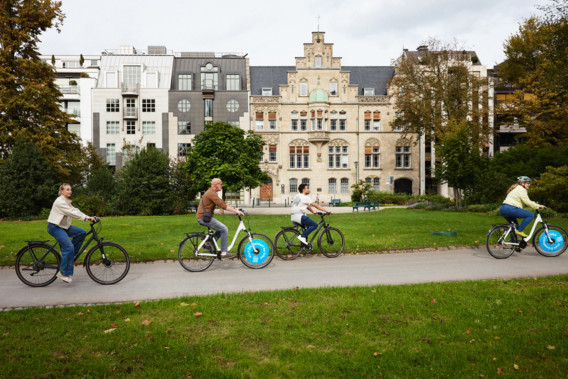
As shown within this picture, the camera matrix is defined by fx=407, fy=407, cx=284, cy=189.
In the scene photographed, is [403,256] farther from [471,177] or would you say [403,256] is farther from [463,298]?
[471,177]

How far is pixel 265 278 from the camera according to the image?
8.35 m

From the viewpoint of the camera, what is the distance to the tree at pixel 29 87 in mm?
27453

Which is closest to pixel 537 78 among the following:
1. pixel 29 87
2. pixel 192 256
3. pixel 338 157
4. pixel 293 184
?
pixel 338 157

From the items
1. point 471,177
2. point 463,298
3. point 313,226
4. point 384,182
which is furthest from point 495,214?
point 384,182

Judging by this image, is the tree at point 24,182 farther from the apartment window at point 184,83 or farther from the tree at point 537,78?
the tree at point 537,78

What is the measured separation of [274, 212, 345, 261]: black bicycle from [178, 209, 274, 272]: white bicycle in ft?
1.79

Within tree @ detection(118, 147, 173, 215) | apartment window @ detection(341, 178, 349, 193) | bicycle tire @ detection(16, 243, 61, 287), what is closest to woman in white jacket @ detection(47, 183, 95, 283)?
bicycle tire @ detection(16, 243, 61, 287)

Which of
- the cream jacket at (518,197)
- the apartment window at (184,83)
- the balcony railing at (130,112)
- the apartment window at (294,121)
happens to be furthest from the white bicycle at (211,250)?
the apartment window at (184,83)

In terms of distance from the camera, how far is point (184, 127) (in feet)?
170

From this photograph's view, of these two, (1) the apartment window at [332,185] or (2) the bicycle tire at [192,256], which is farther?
(1) the apartment window at [332,185]

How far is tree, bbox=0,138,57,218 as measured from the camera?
82.6 ft

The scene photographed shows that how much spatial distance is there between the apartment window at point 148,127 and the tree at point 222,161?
23295 millimetres

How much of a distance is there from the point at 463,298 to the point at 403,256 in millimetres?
4473

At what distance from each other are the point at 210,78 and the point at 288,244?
4610 centimetres
